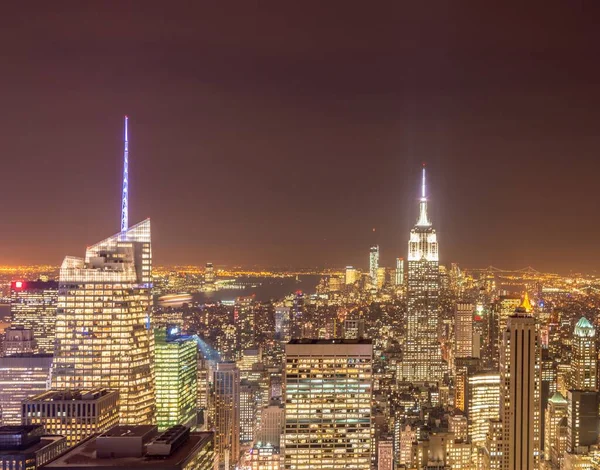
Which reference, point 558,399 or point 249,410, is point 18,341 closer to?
point 249,410

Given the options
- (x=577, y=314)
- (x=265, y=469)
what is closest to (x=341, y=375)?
(x=265, y=469)

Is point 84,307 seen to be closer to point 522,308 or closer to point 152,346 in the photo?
point 152,346

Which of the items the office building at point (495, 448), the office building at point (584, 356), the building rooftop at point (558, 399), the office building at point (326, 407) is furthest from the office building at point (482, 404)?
the office building at point (326, 407)

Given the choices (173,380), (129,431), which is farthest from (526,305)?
(129,431)

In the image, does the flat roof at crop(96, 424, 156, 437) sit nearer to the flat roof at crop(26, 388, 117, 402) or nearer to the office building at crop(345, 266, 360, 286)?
the flat roof at crop(26, 388, 117, 402)

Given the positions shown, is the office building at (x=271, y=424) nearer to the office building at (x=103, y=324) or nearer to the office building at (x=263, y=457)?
the office building at (x=263, y=457)

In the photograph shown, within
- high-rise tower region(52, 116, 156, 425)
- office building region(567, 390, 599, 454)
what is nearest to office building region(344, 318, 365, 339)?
office building region(567, 390, 599, 454)
